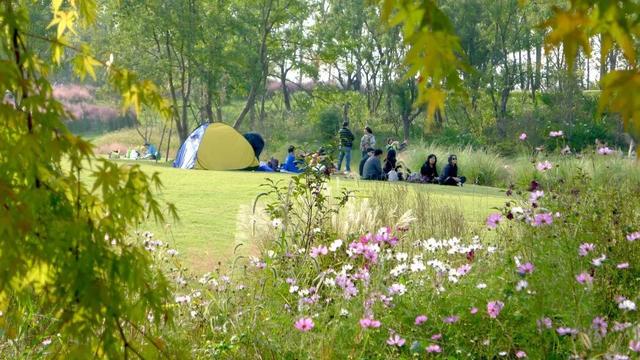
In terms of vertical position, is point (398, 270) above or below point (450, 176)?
above

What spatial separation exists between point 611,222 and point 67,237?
14.3ft

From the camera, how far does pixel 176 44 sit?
33.4 metres

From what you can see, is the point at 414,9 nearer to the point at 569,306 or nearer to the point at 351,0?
the point at 569,306

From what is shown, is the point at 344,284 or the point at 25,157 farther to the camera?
the point at 344,284

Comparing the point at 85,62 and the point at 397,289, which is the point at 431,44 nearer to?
the point at 85,62

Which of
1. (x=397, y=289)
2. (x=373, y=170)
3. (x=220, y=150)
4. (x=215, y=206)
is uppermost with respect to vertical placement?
(x=397, y=289)

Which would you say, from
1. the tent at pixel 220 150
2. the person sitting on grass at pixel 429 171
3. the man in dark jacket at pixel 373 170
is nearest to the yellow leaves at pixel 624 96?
the man in dark jacket at pixel 373 170

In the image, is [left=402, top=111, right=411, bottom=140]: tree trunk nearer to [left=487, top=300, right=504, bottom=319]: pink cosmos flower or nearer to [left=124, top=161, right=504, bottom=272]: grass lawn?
[left=124, top=161, right=504, bottom=272]: grass lawn

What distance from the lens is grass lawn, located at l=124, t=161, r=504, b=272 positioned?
8.48 m

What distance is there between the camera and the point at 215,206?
13.2m

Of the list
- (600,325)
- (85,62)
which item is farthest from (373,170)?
(85,62)

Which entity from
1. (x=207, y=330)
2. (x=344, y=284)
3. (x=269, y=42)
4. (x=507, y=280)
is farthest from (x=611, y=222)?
(x=269, y=42)

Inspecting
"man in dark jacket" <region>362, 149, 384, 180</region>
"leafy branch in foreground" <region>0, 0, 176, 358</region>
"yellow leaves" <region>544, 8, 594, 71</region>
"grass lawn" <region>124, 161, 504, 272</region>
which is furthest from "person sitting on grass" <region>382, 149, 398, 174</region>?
"yellow leaves" <region>544, 8, 594, 71</region>

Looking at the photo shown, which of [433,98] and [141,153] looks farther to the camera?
[141,153]
